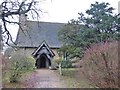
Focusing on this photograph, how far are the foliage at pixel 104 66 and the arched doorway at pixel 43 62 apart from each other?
17810 mm

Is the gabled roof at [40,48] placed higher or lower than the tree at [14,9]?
lower

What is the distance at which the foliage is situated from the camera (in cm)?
880

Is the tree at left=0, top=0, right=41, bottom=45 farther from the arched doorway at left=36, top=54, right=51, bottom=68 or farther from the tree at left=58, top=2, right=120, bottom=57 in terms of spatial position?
→ the arched doorway at left=36, top=54, right=51, bottom=68

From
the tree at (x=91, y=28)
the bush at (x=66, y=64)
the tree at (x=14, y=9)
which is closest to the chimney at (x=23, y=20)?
the tree at (x=14, y=9)

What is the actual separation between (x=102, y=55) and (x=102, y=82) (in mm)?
1071

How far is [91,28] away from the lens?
1883cm

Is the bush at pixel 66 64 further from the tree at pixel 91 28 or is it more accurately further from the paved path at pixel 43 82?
the paved path at pixel 43 82

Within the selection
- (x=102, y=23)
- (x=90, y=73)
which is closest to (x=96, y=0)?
(x=102, y=23)

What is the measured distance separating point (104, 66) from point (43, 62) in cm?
2013

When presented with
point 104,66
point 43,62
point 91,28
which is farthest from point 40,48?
point 104,66

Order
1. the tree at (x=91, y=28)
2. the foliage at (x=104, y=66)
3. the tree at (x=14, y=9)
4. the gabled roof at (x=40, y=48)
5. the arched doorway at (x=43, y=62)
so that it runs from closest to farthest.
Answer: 1. the foliage at (x=104, y=66)
2. the tree at (x=14, y=9)
3. the tree at (x=91, y=28)
4. the gabled roof at (x=40, y=48)
5. the arched doorway at (x=43, y=62)

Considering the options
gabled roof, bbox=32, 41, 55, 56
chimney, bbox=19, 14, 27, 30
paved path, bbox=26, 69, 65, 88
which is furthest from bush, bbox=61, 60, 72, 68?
chimney, bbox=19, 14, 27, 30

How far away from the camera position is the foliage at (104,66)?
346 inches

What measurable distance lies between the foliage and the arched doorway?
58.4ft
